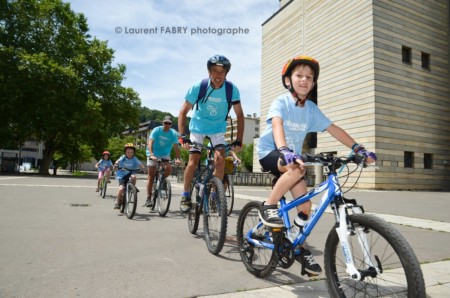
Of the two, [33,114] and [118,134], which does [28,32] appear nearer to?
[33,114]

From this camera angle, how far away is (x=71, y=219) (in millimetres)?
5750

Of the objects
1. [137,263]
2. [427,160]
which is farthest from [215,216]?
[427,160]

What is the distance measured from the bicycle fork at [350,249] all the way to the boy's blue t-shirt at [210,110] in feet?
9.25

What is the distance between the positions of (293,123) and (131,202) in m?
4.32

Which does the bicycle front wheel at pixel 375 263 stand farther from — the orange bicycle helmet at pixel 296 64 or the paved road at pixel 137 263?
the orange bicycle helmet at pixel 296 64

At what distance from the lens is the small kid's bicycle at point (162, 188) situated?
6.43 meters

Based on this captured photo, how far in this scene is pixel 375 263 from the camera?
1.97 meters

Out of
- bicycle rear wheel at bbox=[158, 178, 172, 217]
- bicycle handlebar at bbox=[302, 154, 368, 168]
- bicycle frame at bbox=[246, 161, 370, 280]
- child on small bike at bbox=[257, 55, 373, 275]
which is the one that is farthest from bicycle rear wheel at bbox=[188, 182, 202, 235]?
bicycle handlebar at bbox=[302, 154, 368, 168]

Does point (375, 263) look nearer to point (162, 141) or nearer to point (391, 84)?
point (162, 141)

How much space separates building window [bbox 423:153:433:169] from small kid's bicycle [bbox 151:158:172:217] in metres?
23.6

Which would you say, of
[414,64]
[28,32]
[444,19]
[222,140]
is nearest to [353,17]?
[414,64]

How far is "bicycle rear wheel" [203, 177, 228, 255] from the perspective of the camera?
3506 mm

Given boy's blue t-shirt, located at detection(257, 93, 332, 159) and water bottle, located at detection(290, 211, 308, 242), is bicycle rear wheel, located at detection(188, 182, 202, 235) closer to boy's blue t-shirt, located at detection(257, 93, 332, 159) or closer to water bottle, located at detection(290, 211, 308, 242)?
boy's blue t-shirt, located at detection(257, 93, 332, 159)

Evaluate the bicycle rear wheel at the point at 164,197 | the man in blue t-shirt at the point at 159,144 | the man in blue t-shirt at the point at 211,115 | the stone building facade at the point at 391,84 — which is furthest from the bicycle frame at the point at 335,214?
the stone building facade at the point at 391,84
